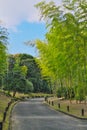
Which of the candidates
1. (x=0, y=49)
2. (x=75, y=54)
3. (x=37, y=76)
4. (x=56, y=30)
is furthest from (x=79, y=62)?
(x=37, y=76)

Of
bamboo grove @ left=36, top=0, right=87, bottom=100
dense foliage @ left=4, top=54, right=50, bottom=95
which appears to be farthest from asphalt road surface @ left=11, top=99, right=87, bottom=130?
dense foliage @ left=4, top=54, right=50, bottom=95

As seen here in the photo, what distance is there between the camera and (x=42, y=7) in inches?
1460

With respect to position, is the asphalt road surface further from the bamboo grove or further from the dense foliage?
the dense foliage

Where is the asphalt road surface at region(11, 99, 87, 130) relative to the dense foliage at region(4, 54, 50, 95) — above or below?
below

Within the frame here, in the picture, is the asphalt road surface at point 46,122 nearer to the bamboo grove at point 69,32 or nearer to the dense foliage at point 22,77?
the bamboo grove at point 69,32

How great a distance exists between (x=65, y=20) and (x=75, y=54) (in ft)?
14.3

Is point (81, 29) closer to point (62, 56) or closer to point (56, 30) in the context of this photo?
point (56, 30)

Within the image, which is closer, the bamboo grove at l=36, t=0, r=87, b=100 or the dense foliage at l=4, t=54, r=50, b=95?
the bamboo grove at l=36, t=0, r=87, b=100

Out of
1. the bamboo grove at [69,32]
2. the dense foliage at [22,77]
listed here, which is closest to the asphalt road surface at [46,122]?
the bamboo grove at [69,32]

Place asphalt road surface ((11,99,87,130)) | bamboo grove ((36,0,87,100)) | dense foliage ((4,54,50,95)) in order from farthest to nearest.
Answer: dense foliage ((4,54,50,95)) → bamboo grove ((36,0,87,100)) → asphalt road surface ((11,99,87,130))

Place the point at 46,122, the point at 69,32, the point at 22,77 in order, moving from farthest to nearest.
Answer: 1. the point at 22,77
2. the point at 69,32
3. the point at 46,122

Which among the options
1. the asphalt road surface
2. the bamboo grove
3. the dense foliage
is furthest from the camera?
the dense foliage

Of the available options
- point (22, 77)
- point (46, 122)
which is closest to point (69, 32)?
point (46, 122)

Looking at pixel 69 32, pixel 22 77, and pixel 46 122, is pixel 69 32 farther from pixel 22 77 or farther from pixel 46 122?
pixel 22 77
